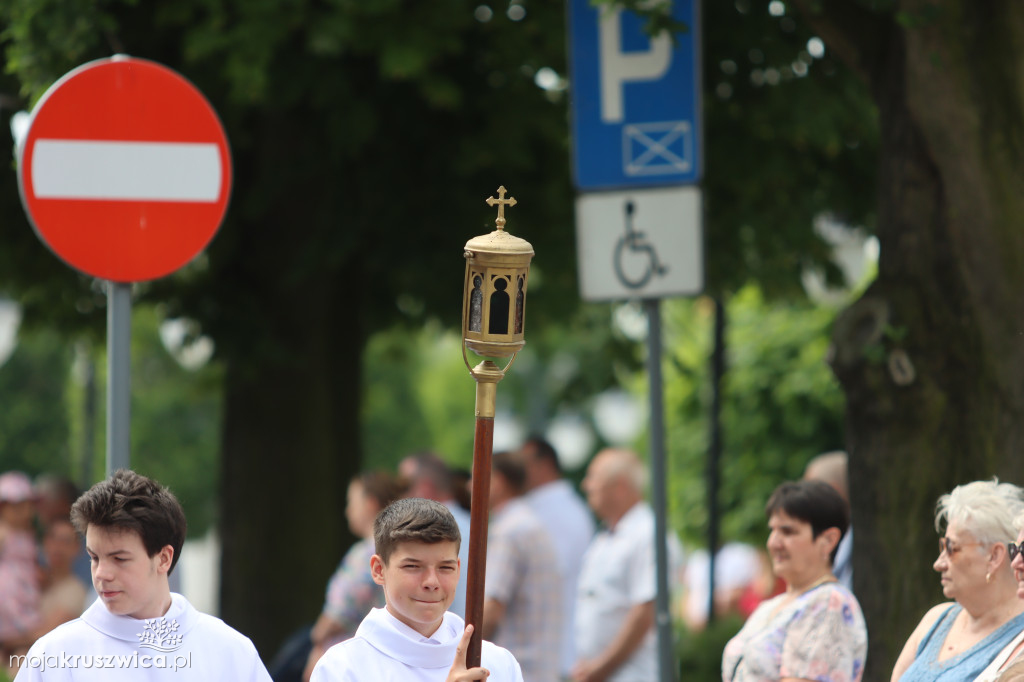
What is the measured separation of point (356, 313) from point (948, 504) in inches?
253

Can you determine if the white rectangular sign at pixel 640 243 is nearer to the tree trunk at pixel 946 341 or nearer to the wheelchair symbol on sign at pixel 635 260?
the wheelchair symbol on sign at pixel 635 260

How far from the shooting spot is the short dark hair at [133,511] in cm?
330

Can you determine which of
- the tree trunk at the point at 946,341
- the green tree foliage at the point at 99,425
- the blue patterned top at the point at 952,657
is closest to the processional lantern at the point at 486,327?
the blue patterned top at the point at 952,657

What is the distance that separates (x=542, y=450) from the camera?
8.30 meters

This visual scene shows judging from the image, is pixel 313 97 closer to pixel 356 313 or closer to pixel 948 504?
pixel 356 313

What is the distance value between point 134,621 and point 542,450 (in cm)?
517

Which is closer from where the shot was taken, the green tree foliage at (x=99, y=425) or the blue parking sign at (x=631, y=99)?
the blue parking sign at (x=631, y=99)

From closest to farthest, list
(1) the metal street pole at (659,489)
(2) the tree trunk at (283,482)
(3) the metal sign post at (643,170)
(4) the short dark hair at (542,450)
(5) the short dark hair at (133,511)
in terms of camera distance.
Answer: (5) the short dark hair at (133,511)
(1) the metal street pole at (659,489)
(3) the metal sign post at (643,170)
(4) the short dark hair at (542,450)
(2) the tree trunk at (283,482)

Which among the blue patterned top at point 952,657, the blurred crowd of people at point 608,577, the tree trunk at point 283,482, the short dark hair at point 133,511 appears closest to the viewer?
the short dark hair at point 133,511

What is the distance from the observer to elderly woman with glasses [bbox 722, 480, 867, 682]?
4492mm

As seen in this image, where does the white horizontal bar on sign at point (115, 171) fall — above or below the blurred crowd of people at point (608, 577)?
above

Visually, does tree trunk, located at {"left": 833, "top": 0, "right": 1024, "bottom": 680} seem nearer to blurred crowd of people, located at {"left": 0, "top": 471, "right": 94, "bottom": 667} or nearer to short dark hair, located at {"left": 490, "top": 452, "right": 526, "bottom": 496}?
short dark hair, located at {"left": 490, "top": 452, "right": 526, "bottom": 496}

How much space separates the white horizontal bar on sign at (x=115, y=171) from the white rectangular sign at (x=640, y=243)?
59.2 inches

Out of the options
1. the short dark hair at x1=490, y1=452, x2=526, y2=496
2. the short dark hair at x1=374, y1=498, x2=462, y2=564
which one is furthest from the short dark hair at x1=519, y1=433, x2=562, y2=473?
the short dark hair at x1=374, y1=498, x2=462, y2=564
